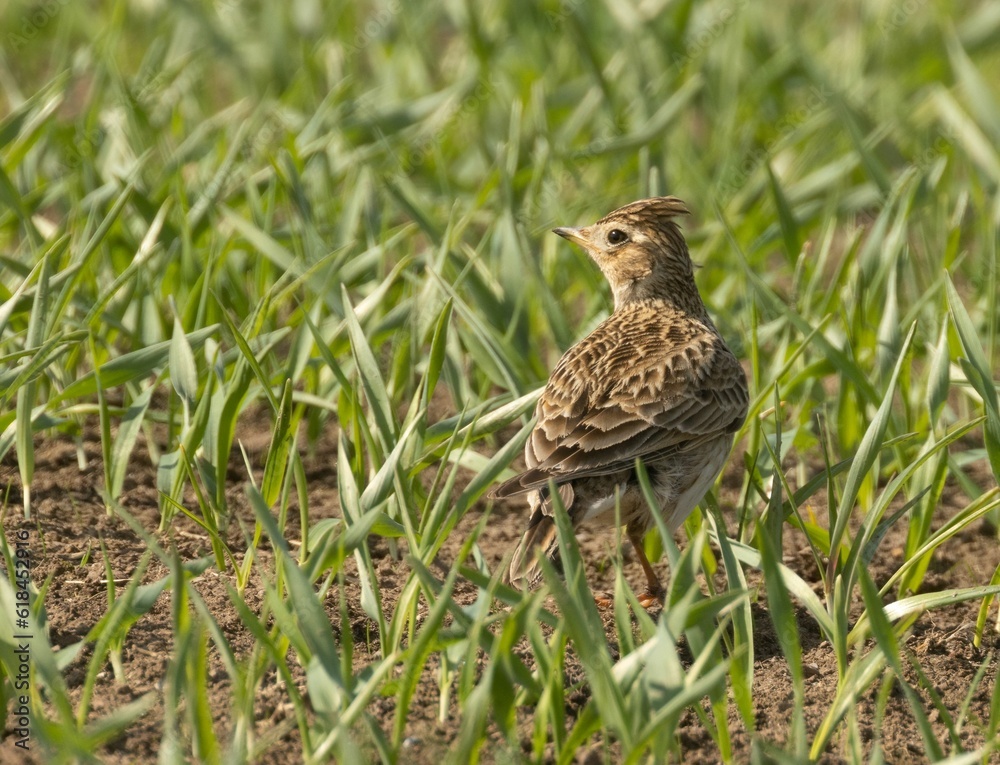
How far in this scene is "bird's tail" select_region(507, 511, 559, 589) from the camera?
4.04 m

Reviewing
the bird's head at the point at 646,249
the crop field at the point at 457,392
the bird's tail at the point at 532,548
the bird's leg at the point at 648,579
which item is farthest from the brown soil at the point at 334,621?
the bird's head at the point at 646,249

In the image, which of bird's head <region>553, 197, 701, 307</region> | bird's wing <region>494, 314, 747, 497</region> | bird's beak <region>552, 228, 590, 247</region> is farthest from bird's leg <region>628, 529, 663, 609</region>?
bird's beak <region>552, 228, 590, 247</region>

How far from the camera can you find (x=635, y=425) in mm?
4352

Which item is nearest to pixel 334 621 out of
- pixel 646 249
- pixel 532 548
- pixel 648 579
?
pixel 532 548

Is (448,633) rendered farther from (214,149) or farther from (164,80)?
(164,80)

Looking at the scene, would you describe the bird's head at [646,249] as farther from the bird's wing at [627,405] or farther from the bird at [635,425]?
the bird's wing at [627,405]

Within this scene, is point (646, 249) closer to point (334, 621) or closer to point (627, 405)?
point (627, 405)

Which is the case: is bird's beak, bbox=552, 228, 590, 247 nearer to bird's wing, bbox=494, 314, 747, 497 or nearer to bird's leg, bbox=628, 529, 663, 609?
bird's wing, bbox=494, 314, 747, 497

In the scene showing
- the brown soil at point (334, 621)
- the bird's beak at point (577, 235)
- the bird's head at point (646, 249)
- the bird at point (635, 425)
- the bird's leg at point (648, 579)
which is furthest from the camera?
the bird's beak at point (577, 235)

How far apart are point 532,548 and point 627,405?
607 mm

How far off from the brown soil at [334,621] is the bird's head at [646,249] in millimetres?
796

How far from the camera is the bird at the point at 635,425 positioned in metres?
4.16

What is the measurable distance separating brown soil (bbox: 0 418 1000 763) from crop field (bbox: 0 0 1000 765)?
0.05 ft

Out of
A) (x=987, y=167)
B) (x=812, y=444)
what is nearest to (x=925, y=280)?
(x=987, y=167)
